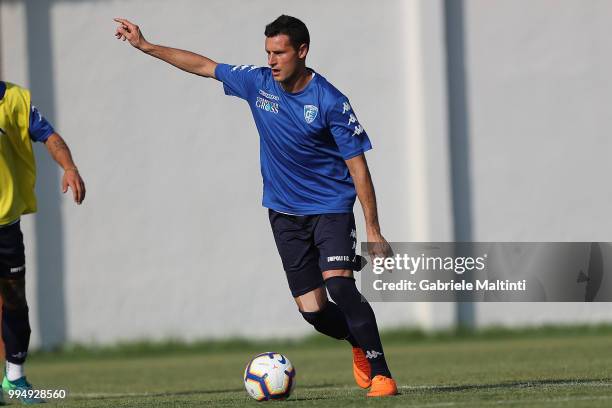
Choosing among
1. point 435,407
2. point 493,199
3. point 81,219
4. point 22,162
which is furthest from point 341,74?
point 435,407

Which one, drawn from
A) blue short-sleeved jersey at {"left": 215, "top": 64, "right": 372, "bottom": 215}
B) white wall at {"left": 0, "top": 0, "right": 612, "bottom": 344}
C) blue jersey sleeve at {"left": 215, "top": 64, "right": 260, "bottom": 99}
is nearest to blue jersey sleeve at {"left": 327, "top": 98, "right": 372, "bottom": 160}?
blue short-sleeved jersey at {"left": 215, "top": 64, "right": 372, "bottom": 215}

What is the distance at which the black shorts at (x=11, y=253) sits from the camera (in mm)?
8391

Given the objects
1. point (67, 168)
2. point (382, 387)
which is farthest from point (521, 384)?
point (67, 168)

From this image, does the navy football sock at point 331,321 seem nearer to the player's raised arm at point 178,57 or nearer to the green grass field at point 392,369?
the green grass field at point 392,369

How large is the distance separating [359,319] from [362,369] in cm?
74

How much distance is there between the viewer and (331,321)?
26.0 feet

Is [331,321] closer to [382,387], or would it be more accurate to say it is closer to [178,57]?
[382,387]

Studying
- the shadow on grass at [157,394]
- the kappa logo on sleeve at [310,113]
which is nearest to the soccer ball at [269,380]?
the shadow on grass at [157,394]

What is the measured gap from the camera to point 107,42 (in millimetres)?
16969

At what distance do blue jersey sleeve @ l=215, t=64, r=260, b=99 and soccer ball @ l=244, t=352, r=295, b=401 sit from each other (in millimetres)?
1773

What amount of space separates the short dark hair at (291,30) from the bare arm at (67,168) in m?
1.68

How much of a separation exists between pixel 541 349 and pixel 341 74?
17.4 ft

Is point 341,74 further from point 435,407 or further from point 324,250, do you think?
point 435,407

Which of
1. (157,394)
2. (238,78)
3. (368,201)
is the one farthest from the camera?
(157,394)
